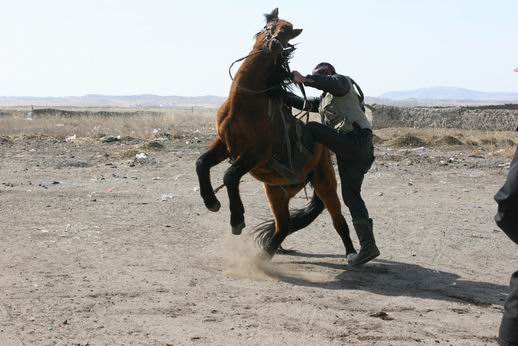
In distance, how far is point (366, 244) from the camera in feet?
22.0

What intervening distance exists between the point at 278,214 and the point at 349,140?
1.12m

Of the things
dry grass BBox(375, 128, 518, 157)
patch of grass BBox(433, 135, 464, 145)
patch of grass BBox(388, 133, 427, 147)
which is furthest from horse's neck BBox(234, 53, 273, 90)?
patch of grass BBox(433, 135, 464, 145)

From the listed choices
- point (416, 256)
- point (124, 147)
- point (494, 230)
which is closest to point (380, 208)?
point (494, 230)

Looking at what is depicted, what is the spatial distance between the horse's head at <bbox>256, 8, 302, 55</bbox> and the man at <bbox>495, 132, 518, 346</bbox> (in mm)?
3479

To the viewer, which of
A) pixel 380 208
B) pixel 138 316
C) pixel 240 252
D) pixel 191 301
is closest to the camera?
pixel 138 316

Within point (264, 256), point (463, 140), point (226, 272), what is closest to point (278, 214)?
point (264, 256)

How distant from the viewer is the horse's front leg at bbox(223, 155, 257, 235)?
21.0 ft

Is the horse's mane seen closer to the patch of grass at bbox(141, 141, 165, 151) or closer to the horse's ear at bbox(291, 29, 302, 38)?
the horse's ear at bbox(291, 29, 302, 38)

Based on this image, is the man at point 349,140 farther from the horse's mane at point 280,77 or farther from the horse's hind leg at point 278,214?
the horse's hind leg at point 278,214

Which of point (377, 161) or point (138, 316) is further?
point (377, 161)

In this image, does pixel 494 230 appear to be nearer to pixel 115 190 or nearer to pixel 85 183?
pixel 115 190

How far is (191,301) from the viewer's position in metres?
5.63

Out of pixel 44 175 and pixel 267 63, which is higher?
pixel 267 63

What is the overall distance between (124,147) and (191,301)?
12.7 m
